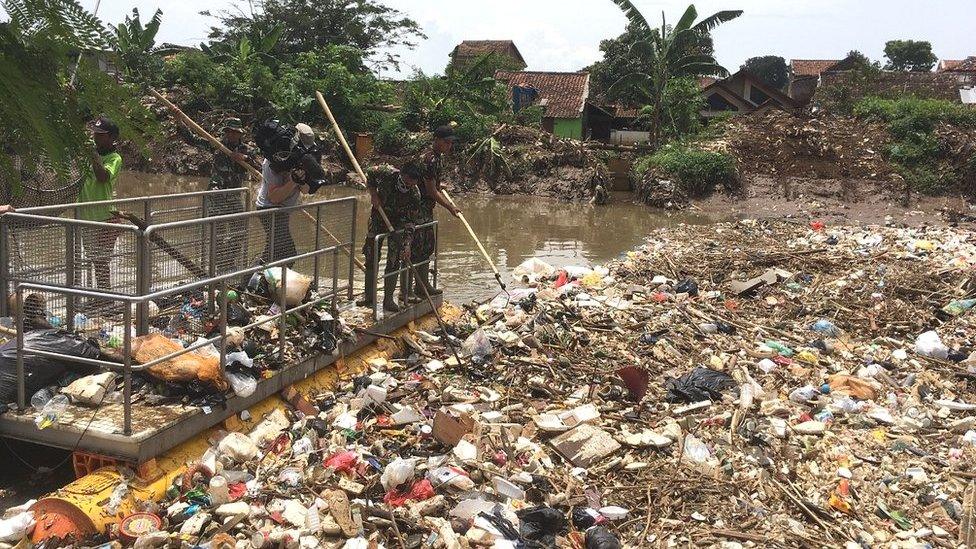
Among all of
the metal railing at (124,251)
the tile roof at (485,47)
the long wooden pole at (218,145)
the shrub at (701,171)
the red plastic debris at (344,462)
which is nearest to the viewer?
the red plastic debris at (344,462)

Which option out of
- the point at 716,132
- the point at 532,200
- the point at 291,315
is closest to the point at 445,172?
the point at 532,200

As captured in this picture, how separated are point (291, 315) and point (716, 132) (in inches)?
885

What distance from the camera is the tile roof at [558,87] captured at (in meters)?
32.6

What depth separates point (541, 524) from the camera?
13.4 feet

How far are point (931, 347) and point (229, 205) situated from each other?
6485 mm

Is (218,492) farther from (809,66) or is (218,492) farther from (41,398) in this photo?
(809,66)

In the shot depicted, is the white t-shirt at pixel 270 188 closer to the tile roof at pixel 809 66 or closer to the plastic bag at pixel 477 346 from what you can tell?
the plastic bag at pixel 477 346

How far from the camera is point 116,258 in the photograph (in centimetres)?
489

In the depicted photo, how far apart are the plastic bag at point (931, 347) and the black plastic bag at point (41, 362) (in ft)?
22.7

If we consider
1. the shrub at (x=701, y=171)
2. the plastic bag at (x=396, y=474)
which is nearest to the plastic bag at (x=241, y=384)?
the plastic bag at (x=396, y=474)

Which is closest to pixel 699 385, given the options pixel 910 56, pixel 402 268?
pixel 402 268

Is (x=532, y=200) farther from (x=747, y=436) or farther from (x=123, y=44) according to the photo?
(x=123, y=44)

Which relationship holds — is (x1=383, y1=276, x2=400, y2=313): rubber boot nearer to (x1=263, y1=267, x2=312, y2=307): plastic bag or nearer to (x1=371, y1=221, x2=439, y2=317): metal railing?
(x1=371, y1=221, x2=439, y2=317): metal railing

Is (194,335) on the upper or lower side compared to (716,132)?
lower
